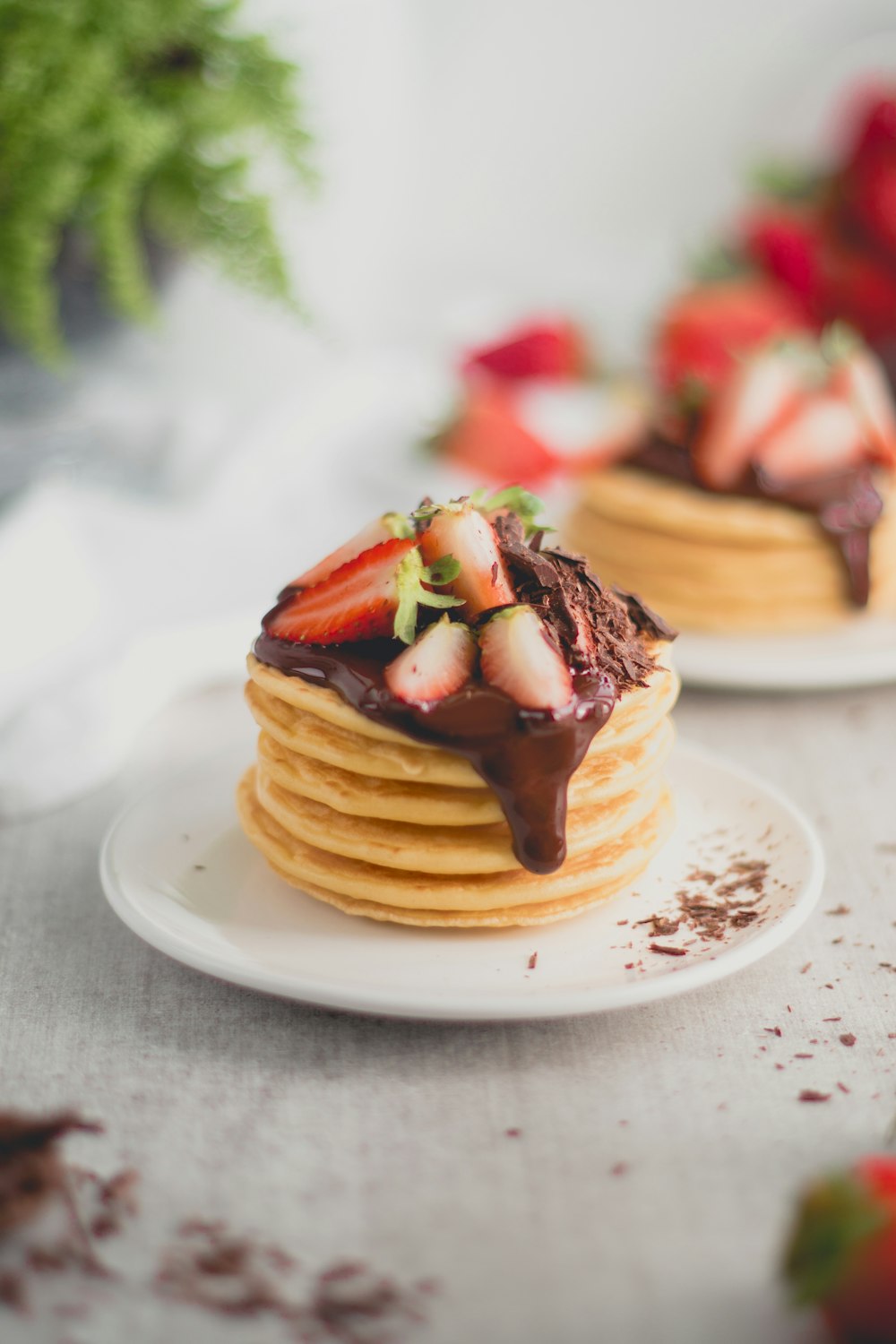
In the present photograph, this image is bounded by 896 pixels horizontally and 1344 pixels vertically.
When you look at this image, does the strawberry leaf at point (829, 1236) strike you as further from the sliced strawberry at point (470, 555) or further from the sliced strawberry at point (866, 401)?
the sliced strawberry at point (866, 401)

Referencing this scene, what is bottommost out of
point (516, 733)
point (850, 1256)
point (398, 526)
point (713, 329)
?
point (713, 329)

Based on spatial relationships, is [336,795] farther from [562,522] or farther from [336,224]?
[336,224]

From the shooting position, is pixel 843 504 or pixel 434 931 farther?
pixel 843 504

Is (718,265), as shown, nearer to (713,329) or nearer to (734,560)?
(713,329)

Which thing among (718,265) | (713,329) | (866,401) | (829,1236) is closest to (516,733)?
(829,1236)

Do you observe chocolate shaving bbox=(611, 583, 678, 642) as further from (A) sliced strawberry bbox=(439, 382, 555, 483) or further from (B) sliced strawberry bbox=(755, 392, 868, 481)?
(A) sliced strawberry bbox=(439, 382, 555, 483)

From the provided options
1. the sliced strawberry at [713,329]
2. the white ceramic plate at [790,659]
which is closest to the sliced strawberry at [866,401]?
the white ceramic plate at [790,659]

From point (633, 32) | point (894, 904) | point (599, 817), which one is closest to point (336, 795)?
point (599, 817)
